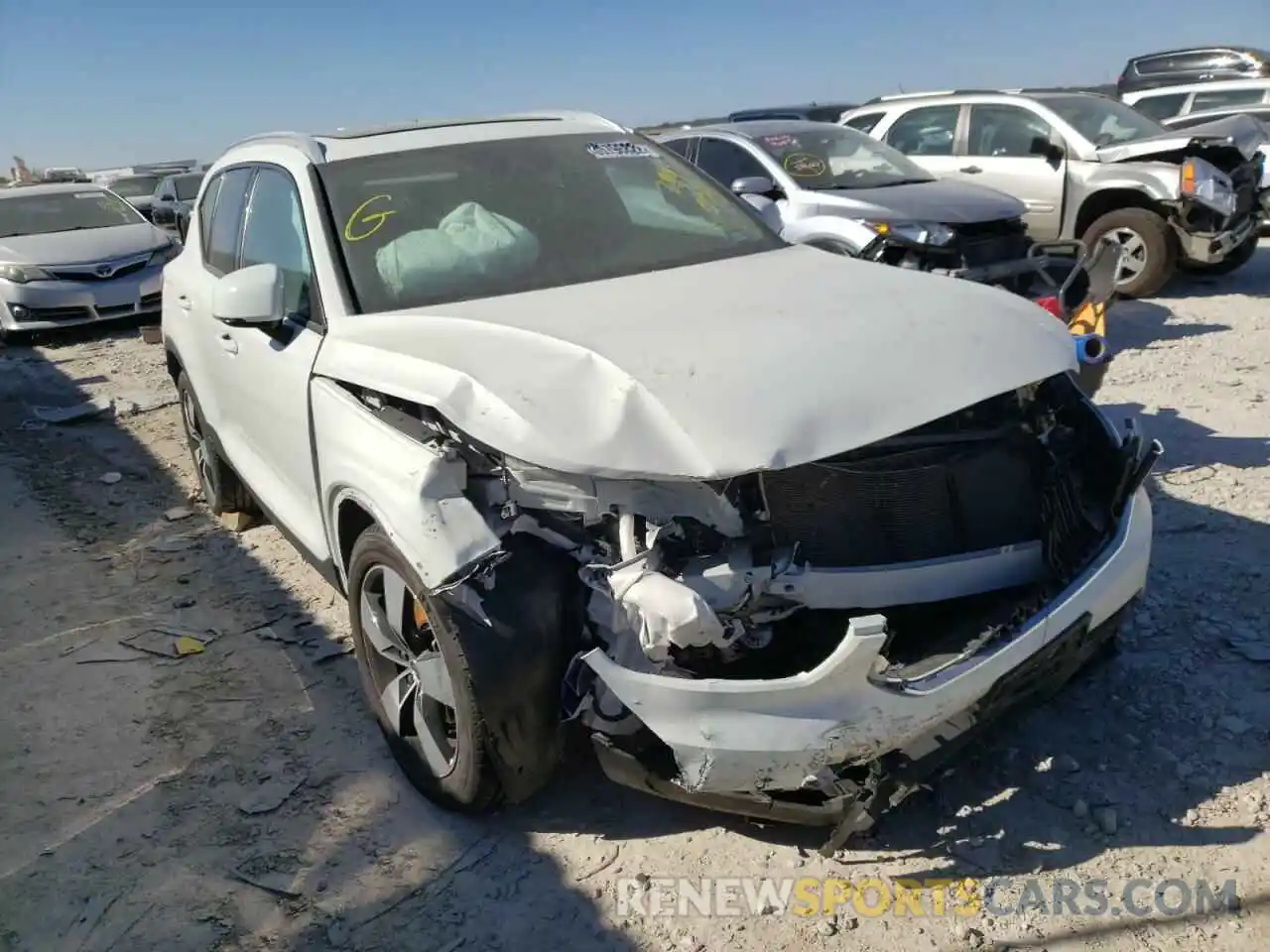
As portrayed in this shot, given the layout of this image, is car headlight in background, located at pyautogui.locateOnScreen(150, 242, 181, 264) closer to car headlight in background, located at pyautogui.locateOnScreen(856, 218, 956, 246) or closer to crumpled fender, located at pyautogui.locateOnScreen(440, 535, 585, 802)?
car headlight in background, located at pyautogui.locateOnScreen(856, 218, 956, 246)

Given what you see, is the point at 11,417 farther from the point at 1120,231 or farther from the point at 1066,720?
the point at 1120,231

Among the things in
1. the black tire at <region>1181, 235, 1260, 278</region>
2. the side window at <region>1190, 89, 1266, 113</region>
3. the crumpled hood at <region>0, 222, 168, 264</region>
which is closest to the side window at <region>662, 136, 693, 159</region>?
the black tire at <region>1181, 235, 1260, 278</region>

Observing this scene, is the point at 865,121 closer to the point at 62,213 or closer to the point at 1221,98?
the point at 1221,98

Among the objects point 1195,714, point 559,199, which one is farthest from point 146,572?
point 1195,714

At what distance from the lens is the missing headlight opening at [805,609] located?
224 cm

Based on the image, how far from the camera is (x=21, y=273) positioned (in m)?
10.3

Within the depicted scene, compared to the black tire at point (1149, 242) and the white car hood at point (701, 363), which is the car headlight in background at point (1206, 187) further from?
the white car hood at point (701, 363)

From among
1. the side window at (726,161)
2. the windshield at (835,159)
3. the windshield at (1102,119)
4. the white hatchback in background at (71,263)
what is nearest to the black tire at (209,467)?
the side window at (726,161)

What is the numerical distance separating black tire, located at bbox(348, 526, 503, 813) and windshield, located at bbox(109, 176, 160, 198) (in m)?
18.3

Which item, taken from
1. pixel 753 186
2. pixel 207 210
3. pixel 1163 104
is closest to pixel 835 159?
pixel 753 186

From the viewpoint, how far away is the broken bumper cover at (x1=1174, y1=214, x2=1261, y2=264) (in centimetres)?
855

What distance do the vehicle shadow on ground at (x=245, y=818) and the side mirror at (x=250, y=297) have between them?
1.34 m

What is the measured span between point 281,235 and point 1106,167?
7849mm

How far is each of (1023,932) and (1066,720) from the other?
0.89 meters
